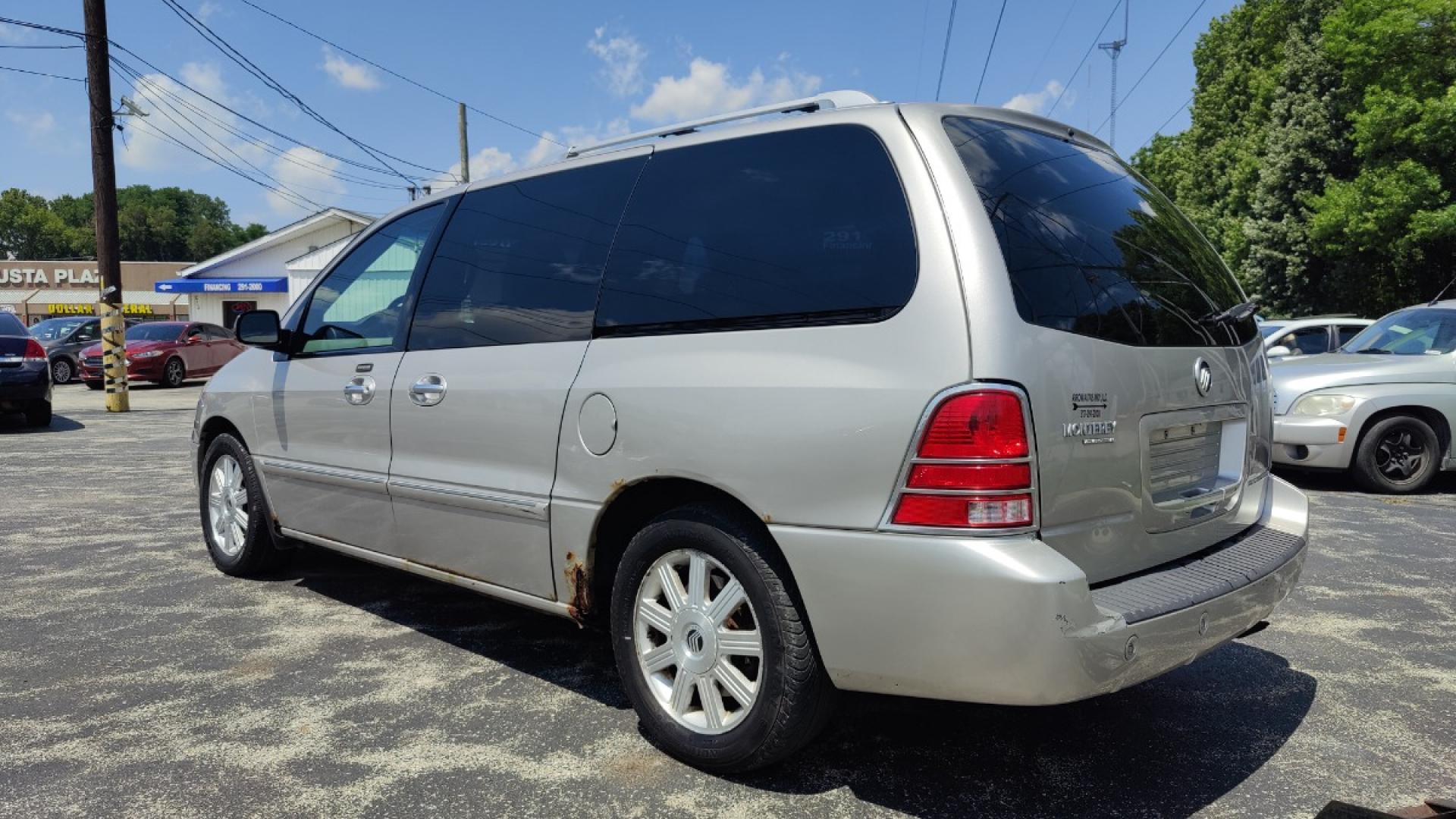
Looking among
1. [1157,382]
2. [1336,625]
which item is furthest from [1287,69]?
[1157,382]

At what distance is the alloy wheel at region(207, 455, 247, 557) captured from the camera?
5098 mm

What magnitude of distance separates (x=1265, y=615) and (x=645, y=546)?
1830 millimetres

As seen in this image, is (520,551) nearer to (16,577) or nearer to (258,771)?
(258,771)

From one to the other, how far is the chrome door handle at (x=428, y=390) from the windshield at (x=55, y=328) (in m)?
24.5

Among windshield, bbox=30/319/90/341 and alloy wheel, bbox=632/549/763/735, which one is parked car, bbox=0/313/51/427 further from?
alloy wheel, bbox=632/549/763/735

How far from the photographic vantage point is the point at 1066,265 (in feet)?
8.73

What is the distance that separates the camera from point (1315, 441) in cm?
802

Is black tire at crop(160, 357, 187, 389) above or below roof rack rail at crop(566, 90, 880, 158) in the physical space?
below

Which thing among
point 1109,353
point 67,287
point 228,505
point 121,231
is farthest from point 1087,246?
point 121,231

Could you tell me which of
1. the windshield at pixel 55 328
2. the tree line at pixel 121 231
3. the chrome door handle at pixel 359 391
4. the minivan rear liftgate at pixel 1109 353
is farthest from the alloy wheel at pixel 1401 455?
the tree line at pixel 121 231

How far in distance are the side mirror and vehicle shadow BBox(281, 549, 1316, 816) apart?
5.25 ft

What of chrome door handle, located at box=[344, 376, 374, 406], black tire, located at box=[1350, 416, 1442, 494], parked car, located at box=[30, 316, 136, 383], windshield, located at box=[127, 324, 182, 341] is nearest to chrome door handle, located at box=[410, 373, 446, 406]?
chrome door handle, located at box=[344, 376, 374, 406]

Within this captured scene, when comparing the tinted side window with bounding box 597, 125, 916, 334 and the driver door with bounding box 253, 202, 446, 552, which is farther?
the driver door with bounding box 253, 202, 446, 552

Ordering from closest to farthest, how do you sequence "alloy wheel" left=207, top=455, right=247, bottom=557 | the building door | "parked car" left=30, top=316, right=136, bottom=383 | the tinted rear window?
the tinted rear window, the building door, "alloy wheel" left=207, top=455, right=247, bottom=557, "parked car" left=30, top=316, right=136, bottom=383
